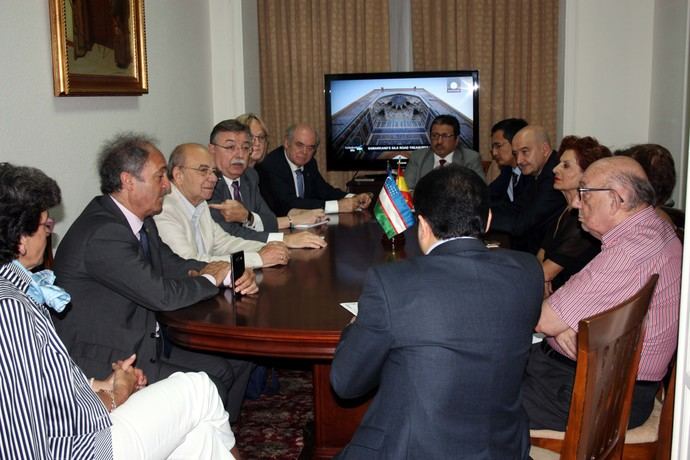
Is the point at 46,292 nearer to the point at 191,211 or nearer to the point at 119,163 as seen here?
the point at 119,163

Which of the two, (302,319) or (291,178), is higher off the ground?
(291,178)

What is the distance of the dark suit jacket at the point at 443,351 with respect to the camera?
163 cm

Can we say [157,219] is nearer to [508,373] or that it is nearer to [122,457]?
[122,457]

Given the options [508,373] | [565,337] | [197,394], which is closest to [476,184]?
[508,373]

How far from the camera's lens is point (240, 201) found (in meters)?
4.26

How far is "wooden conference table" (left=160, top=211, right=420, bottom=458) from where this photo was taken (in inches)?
85.7

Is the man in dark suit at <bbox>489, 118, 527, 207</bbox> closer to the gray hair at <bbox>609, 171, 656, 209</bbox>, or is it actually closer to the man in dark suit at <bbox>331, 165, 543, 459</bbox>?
the gray hair at <bbox>609, 171, 656, 209</bbox>

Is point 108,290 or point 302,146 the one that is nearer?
point 108,290

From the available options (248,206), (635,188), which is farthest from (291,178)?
(635,188)

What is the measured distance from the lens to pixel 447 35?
6695 millimetres

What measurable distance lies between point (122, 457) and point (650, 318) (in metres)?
1.51

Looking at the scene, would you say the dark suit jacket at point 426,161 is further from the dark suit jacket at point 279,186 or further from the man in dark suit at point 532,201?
the man in dark suit at point 532,201

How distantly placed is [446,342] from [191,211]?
1941mm

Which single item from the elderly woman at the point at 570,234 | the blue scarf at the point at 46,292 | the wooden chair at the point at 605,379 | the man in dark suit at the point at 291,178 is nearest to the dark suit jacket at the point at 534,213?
the elderly woman at the point at 570,234
